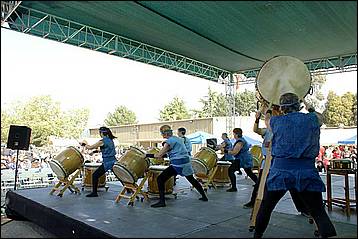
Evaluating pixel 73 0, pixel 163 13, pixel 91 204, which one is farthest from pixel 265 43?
pixel 91 204

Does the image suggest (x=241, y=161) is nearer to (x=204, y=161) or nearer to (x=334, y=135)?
(x=204, y=161)

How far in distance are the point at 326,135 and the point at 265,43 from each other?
1183 cm

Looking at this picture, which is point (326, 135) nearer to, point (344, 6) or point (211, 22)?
point (211, 22)

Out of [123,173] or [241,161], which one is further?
[241,161]

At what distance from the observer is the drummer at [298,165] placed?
2617mm

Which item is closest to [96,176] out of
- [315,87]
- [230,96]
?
[315,87]

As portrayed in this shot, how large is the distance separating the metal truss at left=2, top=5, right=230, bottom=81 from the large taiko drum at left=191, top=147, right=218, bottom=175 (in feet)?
6.17

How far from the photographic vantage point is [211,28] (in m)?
4.33

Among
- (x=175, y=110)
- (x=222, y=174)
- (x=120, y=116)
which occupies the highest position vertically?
(x=120, y=116)

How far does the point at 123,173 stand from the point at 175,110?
29722 millimetres

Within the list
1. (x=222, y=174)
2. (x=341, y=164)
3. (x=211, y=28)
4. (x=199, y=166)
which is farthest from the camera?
(x=222, y=174)

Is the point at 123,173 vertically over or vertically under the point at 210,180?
over

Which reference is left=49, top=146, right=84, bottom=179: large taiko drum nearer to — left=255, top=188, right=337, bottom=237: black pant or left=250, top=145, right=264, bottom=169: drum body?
left=255, top=188, right=337, bottom=237: black pant

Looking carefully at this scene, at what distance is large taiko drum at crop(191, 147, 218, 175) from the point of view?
19.4 feet
